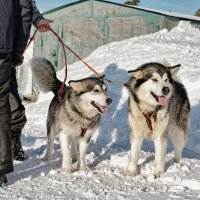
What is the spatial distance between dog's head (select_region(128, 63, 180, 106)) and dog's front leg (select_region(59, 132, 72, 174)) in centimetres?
83

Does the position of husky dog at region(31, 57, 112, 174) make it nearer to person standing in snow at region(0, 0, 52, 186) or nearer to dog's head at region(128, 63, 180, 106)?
dog's head at region(128, 63, 180, 106)

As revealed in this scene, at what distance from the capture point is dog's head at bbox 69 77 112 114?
4.37m

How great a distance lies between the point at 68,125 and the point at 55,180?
702 millimetres

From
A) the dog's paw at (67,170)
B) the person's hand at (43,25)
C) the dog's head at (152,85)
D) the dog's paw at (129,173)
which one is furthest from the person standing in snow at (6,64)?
the dog's head at (152,85)

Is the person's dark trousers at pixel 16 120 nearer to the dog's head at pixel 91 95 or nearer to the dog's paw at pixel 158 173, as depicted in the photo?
the dog's head at pixel 91 95

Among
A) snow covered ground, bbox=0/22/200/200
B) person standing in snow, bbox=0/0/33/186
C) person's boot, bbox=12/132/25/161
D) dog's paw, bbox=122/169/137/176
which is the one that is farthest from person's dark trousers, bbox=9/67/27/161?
dog's paw, bbox=122/169/137/176

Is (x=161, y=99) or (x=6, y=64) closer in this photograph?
(x=6, y=64)

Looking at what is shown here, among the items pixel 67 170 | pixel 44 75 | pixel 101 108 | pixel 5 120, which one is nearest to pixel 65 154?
pixel 67 170

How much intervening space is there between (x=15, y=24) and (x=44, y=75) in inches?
63.1

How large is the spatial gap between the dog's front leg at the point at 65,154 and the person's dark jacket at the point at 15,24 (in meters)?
0.98

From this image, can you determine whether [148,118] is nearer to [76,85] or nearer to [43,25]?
[76,85]

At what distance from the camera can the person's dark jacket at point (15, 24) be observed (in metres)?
3.45

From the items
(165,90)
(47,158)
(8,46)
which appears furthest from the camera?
(47,158)

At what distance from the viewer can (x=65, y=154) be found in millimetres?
4406
